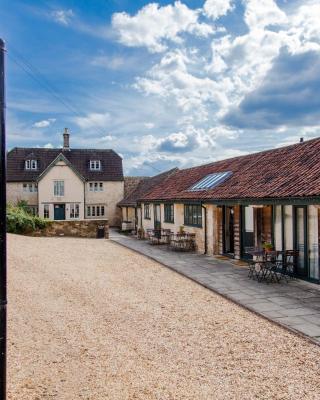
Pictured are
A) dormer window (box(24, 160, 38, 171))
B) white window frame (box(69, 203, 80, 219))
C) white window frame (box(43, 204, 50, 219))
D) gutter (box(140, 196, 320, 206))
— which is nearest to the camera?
gutter (box(140, 196, 320, 206))

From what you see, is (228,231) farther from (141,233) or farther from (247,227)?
(141,233)

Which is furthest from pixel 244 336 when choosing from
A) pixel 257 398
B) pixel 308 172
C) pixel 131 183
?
pixel 131 183

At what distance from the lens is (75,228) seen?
25375 mm

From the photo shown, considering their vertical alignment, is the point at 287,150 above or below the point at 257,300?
above

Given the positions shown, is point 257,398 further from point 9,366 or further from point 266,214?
point 266,214

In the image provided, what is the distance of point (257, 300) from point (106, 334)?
409cm

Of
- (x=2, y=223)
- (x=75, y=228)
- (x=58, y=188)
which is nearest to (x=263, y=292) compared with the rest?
(x=2, y=223)

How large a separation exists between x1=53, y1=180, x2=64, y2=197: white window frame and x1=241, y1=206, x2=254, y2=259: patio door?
24993 millimetres

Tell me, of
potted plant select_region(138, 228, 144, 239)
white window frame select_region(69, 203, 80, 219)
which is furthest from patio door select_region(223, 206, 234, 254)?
white window frame select_region(69, 203, 80, 219)

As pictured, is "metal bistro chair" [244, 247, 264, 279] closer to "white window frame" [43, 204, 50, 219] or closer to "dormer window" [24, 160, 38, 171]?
"white window frame" [43, 204, 50, 219]

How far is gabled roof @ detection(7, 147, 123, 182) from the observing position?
36.5 meters

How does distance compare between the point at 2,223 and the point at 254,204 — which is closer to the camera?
the point at 2,223

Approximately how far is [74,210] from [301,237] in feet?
93.9

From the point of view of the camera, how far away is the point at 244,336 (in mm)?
6812
